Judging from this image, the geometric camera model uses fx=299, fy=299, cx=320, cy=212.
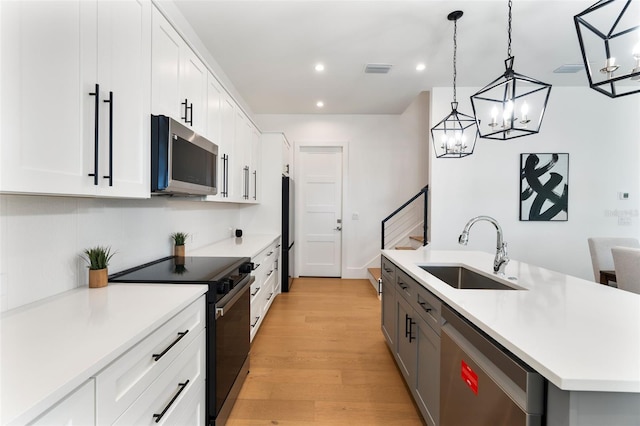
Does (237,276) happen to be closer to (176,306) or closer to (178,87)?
(176,306)

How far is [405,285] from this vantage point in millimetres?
2162

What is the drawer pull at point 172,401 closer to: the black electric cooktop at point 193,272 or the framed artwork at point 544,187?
the black electric cooktop at point 193,272

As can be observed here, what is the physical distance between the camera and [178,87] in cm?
192

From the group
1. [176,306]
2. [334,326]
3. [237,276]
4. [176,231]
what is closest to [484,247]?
[334,326]

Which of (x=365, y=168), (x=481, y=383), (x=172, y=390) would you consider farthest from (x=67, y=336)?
(x=365, y=168)

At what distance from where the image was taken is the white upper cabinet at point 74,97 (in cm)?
86

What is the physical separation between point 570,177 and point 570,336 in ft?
14.7

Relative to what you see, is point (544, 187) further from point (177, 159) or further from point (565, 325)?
point (177, 159)

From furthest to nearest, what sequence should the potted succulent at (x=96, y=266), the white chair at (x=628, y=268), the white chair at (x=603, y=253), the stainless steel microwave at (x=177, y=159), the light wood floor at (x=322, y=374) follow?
the white chair at (x=603, y=253), the white chair at (x=628, y=268), the light wood floor at (x=322, y=374), the stainless steel microwave at (x=177, y=159), the potted succulent at (x=96, y=266)

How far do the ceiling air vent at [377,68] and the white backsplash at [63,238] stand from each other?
281 cm

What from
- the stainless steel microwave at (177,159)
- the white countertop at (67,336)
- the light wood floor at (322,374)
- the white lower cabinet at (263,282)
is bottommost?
the light wood floor at (322,374)

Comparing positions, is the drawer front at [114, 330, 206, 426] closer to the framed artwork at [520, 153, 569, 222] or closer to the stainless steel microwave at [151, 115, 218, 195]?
the stainless steel microwave at [151, 115, 218, 195]

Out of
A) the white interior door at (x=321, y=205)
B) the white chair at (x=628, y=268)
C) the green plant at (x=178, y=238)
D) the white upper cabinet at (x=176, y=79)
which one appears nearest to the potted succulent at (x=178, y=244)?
the green plant at (x=178, y=238)

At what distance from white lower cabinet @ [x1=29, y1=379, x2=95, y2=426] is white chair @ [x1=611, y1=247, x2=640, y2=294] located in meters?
3.47
